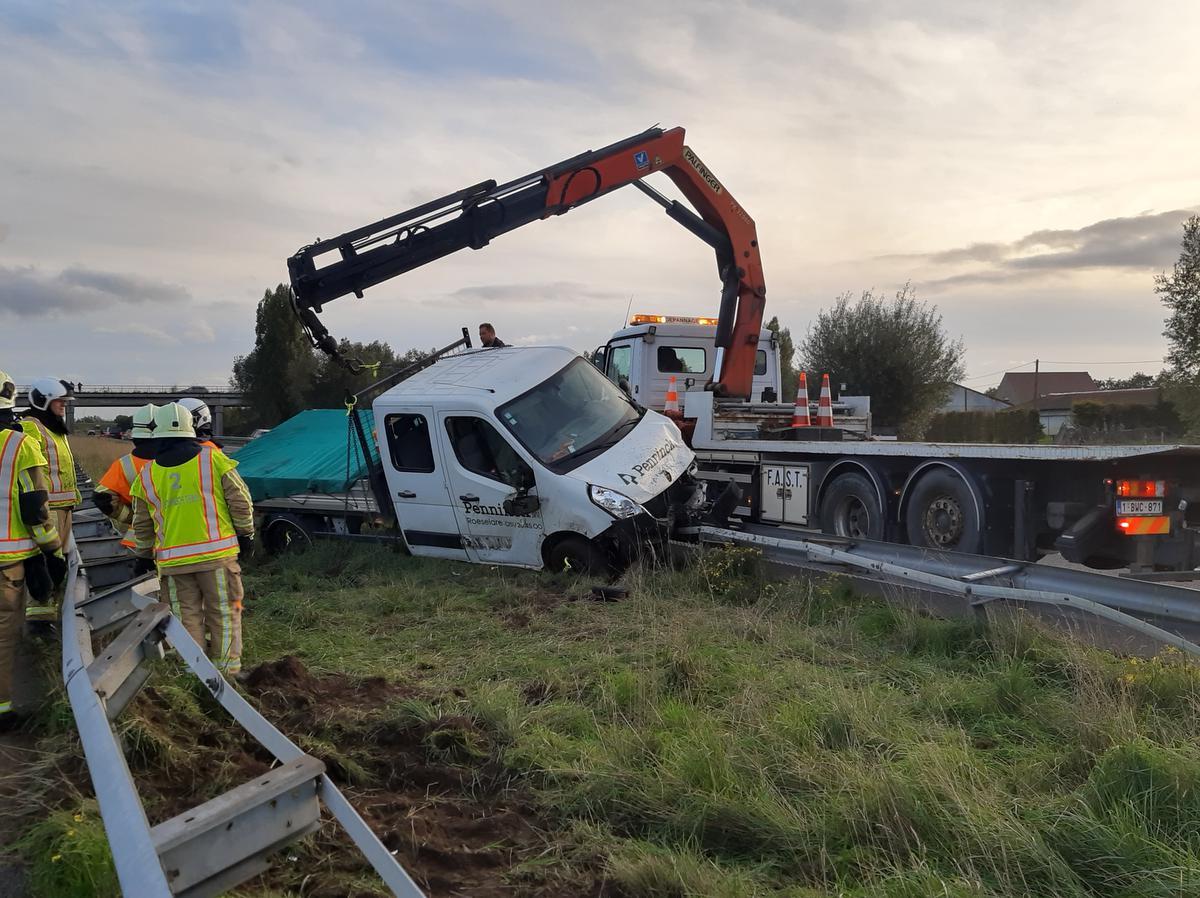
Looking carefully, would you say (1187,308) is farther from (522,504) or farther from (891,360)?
(522,504)

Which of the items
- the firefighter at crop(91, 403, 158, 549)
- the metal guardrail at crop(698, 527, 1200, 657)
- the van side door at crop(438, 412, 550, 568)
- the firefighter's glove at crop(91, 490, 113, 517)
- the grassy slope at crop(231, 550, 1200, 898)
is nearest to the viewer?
the grassy slope at crop(231, 550, 1200, 898)

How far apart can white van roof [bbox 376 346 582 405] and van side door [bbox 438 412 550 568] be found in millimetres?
289

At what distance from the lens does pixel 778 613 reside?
605cm

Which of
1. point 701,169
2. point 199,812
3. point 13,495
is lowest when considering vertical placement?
point 199,812

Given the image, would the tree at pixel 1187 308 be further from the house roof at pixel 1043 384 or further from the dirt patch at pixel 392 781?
the house roof at pixel 1043 384

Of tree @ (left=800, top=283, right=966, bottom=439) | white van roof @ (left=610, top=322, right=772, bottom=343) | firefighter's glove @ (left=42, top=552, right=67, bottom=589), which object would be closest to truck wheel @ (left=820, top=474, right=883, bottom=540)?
white van roof @ (left=610, top=322, right=772, bottom=343)

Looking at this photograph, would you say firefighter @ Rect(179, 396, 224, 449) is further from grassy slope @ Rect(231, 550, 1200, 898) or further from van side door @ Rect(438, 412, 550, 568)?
van side door @ Rect(438, 412, 550, 568)

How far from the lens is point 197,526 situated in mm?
5094

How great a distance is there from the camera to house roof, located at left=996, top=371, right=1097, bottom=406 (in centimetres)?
7950

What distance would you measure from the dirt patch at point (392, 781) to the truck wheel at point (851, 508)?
5456 mm

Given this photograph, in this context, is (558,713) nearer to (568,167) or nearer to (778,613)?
(778,613)

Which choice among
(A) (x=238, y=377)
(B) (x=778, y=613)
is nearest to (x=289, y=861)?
(B) (x=778, y=613)

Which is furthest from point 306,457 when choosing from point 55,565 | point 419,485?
point 55,565

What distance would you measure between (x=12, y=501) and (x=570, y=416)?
4421mm
